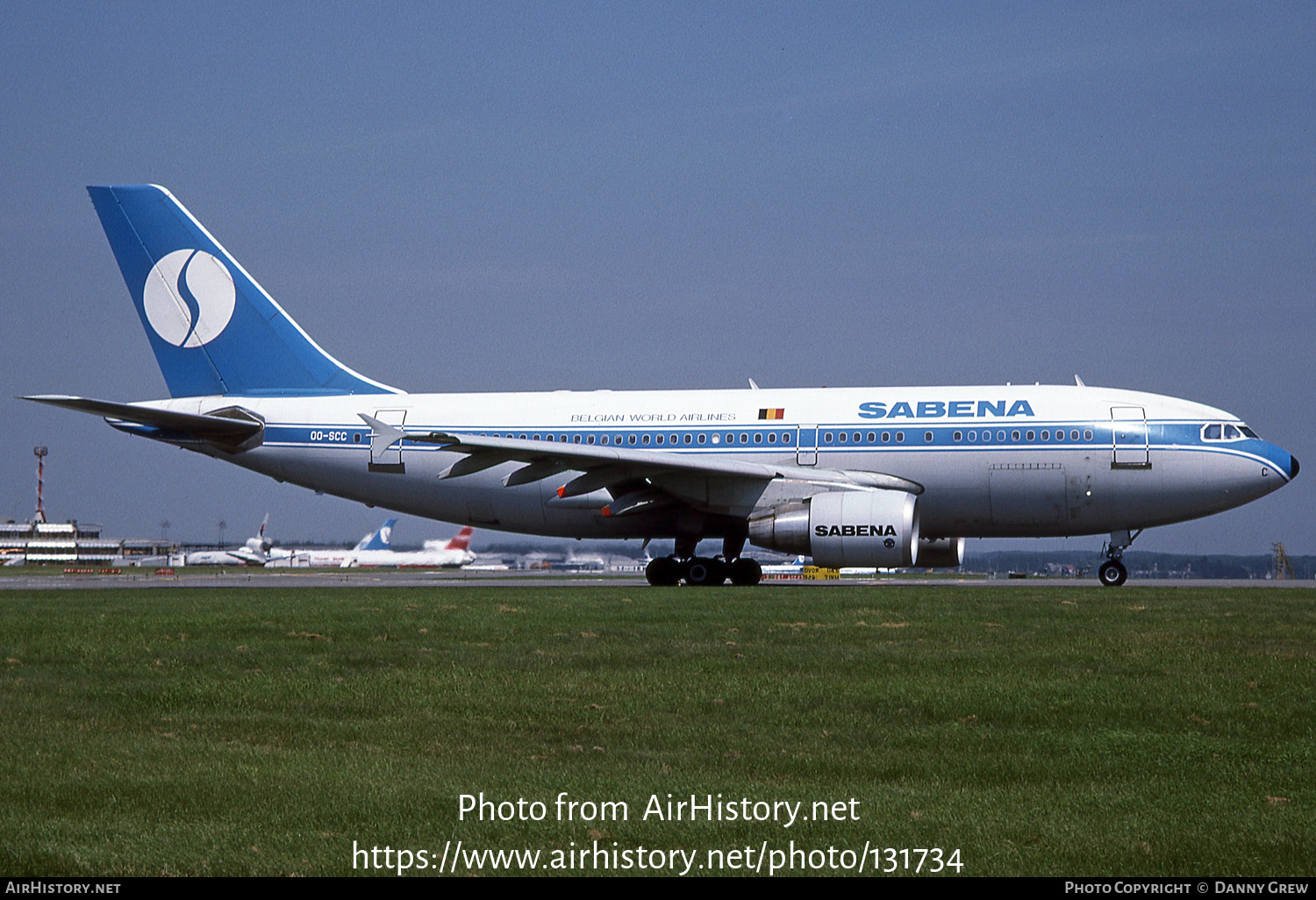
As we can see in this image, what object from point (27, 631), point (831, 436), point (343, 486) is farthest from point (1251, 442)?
point (27, 631)

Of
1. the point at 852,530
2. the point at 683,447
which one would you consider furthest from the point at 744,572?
the point at 852,530

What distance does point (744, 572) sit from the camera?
26125 millimetres

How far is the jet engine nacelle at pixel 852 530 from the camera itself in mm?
22203

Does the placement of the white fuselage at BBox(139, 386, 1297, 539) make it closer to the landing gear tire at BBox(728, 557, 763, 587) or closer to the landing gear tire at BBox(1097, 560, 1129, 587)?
the landing gear tire at BBox(1097, 560, 1129, 587)

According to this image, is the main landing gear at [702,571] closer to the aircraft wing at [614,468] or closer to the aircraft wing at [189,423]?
the aircraft wing at [614,468]


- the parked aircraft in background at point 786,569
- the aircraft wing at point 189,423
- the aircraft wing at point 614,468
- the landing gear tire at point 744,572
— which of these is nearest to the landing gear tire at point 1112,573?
the aircraft wing at point 614,468

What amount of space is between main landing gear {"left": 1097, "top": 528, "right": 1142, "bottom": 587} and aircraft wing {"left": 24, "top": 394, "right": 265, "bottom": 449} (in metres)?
17.6

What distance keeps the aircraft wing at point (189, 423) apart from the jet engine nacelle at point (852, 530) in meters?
11.6

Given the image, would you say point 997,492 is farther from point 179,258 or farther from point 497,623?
point 179,258

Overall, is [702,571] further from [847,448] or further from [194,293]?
[194,293]

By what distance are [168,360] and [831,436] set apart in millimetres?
14949

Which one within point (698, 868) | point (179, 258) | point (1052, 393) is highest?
point (179, 258)

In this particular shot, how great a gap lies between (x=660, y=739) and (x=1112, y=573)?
19.2 metres

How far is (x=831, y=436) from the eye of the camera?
25078 mm
